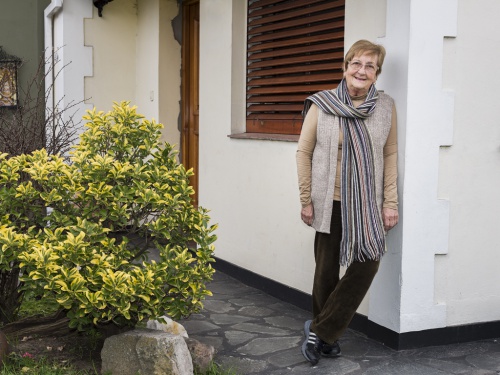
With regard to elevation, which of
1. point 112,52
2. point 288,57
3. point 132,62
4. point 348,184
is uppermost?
point 112,52

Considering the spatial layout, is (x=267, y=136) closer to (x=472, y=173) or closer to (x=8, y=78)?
(x=472, y=173)

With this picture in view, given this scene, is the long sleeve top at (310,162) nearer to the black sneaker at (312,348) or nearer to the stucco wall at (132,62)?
the black sneaker at (312,348)

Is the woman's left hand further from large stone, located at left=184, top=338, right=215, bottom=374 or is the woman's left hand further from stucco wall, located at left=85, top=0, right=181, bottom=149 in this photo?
stucco wall, located at left=85, top=0, right=181, bottom=149

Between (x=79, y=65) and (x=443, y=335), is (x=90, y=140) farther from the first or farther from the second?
(x=79, y=65)

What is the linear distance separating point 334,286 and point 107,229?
1443 millimetres

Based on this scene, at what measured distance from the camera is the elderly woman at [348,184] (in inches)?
193

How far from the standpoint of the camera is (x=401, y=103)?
5.12 metres

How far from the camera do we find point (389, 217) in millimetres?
5039

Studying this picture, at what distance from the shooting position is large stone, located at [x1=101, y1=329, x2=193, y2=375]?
14.5ft

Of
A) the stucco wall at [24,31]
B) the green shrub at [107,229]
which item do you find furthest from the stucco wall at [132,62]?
the green shrub at [107,229]

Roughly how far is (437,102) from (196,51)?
4.35 meters

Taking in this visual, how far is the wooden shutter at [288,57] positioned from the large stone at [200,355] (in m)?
2.38

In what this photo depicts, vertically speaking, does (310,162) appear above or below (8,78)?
below

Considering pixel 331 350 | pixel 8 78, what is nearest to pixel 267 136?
pixel 331 350
